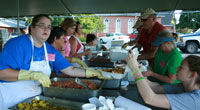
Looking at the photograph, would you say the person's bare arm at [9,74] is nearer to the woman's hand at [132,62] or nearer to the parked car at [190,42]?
the woman's hand at [132,62]

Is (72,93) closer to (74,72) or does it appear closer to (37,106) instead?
(37,106)

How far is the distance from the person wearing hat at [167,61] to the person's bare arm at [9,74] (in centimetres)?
153

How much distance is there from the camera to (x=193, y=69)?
124cm

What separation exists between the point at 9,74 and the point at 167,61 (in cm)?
189

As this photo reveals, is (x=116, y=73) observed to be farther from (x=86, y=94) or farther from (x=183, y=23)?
(x=183, y=23)

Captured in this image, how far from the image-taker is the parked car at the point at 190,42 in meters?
10.3

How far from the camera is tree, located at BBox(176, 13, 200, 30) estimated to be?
65.9 feet

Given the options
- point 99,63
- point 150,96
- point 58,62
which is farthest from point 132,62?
point 99,63

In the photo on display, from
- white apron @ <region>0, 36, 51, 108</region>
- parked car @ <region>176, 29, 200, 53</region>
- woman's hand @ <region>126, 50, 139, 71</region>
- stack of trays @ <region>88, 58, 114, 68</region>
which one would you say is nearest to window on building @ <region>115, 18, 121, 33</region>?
parked car @ <region>176, 29, 200, 53</region>

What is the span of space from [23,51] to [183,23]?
24.1 m

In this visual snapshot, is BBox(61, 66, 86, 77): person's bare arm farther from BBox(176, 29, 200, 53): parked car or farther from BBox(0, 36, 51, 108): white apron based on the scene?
BBox(176, 29, 200, 53): parked car

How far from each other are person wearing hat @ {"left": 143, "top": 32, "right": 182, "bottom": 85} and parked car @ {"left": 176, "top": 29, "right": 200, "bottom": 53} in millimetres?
9733

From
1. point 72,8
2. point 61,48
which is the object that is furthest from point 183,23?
point 61,48

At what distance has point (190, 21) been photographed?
20641 mm
